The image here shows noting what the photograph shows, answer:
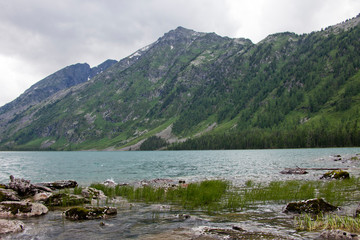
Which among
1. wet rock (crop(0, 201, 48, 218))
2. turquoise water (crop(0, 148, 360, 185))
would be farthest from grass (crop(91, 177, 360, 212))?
turquoise water (crop(0, 148, 360, 185))

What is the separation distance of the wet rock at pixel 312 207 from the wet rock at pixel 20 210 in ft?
58.2

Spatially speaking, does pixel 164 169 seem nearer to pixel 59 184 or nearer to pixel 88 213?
pixel 59 184

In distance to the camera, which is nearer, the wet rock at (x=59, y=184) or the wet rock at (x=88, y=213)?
the wet rock at (x=88, y=213)

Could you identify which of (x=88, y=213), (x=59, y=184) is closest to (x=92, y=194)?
(x=88, y=213)

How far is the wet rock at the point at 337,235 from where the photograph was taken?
10.5m

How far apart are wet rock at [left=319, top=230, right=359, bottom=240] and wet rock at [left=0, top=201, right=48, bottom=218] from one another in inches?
709

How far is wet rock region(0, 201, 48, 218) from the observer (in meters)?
17.8

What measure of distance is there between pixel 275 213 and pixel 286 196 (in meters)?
5.84

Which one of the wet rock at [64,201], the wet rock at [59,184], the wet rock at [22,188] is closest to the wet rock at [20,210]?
the wet rock at [64,201]

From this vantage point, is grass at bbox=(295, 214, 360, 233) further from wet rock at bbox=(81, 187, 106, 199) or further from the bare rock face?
wet rock at bbox=(81, 187, 106, 199)

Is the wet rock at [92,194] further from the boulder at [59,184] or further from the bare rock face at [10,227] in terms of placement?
the bare rock face at [10,227]

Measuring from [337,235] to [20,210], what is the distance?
778 inches

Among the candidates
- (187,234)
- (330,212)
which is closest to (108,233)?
(187,234)

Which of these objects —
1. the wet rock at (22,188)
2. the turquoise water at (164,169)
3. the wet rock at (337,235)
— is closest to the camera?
the wet rock at (337,235)
